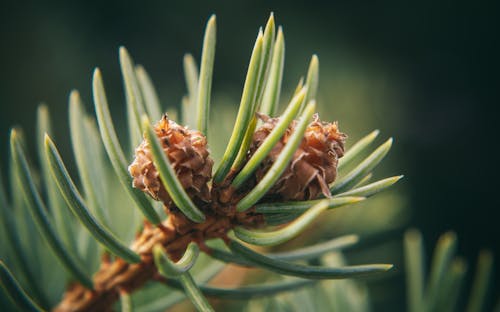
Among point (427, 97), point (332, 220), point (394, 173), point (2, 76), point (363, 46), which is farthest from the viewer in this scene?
point (427, 97)

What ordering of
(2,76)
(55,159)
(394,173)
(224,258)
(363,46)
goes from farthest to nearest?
(363,46)
(2,76)
(394,173)
(224,258)
(55,159)

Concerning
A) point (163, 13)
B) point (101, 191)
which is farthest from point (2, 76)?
point (101, 191)

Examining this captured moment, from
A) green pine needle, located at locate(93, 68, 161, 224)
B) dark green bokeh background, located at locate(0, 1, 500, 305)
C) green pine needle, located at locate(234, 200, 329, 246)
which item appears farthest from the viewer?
dark green bokeh background, located at locate(0, 1, 500, 305)

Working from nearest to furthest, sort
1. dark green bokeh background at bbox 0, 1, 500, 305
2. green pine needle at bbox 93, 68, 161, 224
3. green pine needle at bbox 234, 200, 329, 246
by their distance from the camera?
green pine needle at bbox 234, 200, 329, 246, green pine needle at bbox 93, 68, 161, 224, dark green bokeh background at bbox 0, 1, 500, 305

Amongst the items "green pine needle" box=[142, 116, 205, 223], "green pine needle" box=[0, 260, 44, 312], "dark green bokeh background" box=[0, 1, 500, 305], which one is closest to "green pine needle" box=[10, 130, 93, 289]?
"green pine needle" box=[0, 260, 44, 312]

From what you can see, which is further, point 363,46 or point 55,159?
point 363,46

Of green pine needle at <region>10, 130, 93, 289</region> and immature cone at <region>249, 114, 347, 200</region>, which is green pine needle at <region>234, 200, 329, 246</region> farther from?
green pine needle at <region>10, 130, 93, 289</region>

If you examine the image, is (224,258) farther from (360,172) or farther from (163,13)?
(163,13)
